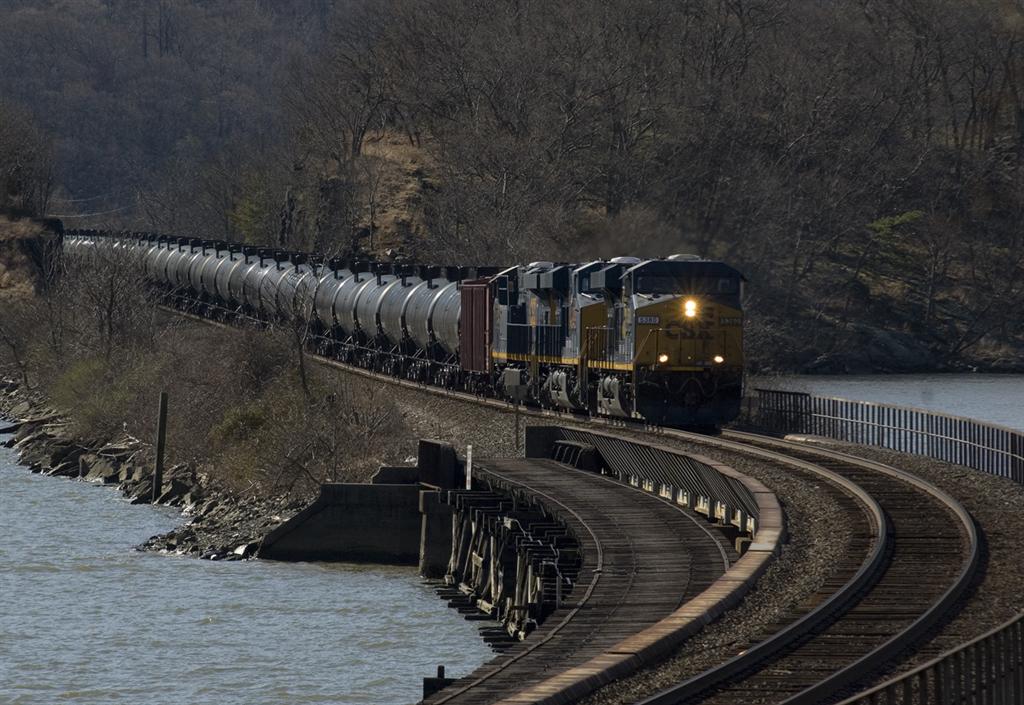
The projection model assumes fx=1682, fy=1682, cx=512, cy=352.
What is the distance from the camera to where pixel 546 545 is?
2902 cm

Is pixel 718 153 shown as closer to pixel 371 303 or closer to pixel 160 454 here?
pixel 371 303

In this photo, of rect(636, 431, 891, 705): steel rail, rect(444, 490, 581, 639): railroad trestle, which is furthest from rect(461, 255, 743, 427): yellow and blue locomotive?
rect(636, 431, 891, 705): steel rail

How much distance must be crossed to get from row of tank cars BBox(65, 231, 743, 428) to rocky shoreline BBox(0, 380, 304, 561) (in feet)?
24.0

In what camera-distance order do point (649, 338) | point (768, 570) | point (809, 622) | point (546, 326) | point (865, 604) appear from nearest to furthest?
point (809, 622), point (865, 604), point (768, 570), point (649, 338), point (546, 326)

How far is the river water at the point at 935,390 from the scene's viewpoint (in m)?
71.7

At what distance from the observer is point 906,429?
120 feet

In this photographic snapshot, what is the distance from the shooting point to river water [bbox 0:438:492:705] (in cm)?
2781

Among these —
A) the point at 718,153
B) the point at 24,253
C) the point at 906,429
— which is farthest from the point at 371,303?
the point at 24,253

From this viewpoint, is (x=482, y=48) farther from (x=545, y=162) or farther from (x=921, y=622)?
(x=921, y=622)

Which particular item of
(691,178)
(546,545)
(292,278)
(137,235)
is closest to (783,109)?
(691,178)

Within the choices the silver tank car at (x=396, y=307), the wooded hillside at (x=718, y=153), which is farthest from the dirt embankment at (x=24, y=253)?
the silver tank car at (x=396, y=307)

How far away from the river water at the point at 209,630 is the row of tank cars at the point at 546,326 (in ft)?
24.5

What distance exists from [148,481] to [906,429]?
83.5ft

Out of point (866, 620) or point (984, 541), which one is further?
point (984, 541)
